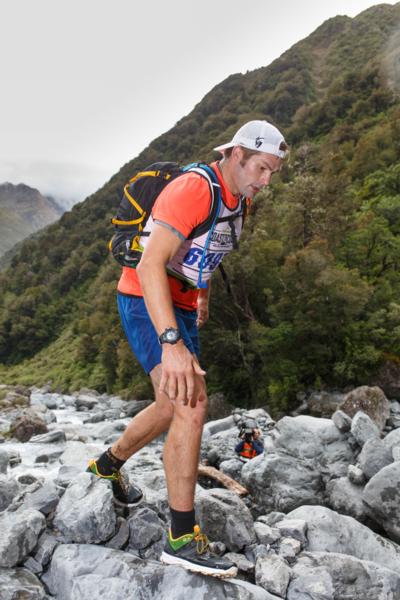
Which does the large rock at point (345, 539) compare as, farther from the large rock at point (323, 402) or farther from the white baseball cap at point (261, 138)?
the large rock at point (323, 402)

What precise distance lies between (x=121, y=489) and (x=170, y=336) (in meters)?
2.27

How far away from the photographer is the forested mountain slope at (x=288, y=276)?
20.0 m

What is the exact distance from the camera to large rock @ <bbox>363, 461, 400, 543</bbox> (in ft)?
Answer: 18.5

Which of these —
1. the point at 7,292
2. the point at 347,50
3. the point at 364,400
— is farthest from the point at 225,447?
the point at 347,50

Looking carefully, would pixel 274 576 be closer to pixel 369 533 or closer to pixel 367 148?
pixel 369 533

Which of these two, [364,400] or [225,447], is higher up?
[225,447]

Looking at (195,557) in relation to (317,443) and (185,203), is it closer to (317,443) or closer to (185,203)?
(185,203)

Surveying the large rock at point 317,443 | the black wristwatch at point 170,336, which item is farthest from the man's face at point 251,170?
the large rock at point 317,443

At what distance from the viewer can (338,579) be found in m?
3.90

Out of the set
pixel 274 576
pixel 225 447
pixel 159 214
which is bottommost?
pixel 225 447

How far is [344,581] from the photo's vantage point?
12.8ft

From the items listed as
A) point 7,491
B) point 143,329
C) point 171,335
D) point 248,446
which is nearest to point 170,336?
point 171,335

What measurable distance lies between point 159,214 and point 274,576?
307 centimetres

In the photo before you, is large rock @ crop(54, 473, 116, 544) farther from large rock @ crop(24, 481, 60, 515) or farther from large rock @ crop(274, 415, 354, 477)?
large rock @ crop(274, 415, 354, 477)
